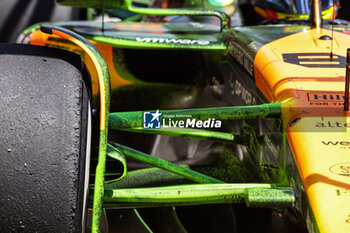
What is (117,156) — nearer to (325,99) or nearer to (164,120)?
(164,120)

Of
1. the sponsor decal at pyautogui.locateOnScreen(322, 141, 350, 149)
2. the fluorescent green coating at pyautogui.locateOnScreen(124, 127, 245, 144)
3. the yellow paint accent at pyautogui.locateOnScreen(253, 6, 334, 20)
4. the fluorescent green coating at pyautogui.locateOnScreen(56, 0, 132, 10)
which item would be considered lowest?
the fluorescent green coating at pyautogui.locateOnScreen(124, 127, 245, 144)

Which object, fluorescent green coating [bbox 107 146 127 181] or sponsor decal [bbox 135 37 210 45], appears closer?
fluorescent green coating [bbox 107 146 127 181]

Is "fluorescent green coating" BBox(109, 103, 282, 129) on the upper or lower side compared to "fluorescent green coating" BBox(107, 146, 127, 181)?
upper

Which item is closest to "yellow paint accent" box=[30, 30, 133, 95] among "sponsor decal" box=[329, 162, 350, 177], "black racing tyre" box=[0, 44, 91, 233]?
"black racing tyre" box=[0, 44, 91, 233]

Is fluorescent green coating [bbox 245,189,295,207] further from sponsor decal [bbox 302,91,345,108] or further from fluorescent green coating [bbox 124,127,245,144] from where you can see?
fluorescent green coating [bbox 124,127,245,144]

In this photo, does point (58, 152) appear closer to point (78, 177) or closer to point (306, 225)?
point (78, 177)

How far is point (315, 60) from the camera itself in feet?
6.38

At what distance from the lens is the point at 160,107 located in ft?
9.46

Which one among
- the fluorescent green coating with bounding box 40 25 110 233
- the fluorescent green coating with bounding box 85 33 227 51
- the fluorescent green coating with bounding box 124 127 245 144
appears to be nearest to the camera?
the fluorescent green coating with bounding box 40 25 110 233

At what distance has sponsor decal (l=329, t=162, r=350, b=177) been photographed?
1.52 m

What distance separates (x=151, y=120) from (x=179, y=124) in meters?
0.09

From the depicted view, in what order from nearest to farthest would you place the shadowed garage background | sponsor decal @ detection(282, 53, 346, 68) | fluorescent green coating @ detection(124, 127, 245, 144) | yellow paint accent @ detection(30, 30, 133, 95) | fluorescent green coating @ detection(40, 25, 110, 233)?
fluorescent green coating @ detection(40, 25, 110, 233)
sponsor decal @ detection(282, 53, 346, 68)
fluorescent green coating @ detection(124, 127, 245, 144)
yellow paint accent @ detection(30, 30, 133, 95)
the shadowed garage background

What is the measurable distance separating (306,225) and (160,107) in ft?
4.77

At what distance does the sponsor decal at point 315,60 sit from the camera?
191cm
